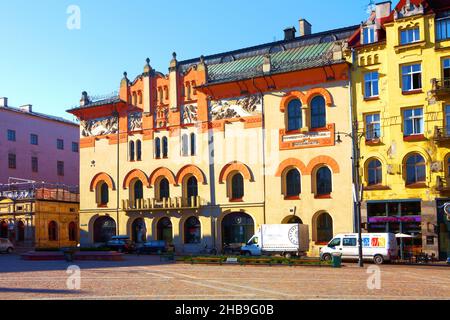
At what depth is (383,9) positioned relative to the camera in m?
45.0

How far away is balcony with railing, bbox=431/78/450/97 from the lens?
131ft

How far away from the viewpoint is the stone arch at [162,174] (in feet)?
169

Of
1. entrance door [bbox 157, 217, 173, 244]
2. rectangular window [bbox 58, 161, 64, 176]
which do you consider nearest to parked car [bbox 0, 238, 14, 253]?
entrance door [bbox 157, 217, 173, 244]

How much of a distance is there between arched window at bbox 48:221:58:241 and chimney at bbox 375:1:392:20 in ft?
122

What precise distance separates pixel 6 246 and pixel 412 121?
37016 mm

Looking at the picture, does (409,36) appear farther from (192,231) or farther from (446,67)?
(192,231)

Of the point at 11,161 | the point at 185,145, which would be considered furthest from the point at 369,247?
the point at 11,161

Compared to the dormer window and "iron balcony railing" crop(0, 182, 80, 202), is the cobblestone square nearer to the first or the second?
the dormer window

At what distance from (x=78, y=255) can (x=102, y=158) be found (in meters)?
16.1

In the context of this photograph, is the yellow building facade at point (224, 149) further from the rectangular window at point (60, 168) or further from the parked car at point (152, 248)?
the rectangular window at point (60, 168)

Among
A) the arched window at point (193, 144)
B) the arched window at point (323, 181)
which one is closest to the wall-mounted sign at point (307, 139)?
the arched window at point (323, 181)

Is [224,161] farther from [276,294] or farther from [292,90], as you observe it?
[276,294]

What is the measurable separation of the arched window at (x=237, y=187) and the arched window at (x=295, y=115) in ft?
19.7

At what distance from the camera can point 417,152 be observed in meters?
41.3
